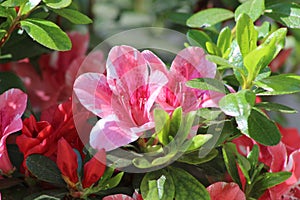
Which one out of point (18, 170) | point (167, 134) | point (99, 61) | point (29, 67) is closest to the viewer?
point (167, 134)

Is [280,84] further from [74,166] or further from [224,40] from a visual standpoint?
[74,166]

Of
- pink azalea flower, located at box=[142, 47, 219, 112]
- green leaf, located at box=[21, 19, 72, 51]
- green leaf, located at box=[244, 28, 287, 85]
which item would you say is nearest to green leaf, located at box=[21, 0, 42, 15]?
green leaf, located at box=[21, 19, 72, 51]

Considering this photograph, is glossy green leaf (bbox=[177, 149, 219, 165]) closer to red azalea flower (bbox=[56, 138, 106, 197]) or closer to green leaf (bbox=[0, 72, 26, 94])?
red azalea flower (bbox=[56, 138, 106, 197])

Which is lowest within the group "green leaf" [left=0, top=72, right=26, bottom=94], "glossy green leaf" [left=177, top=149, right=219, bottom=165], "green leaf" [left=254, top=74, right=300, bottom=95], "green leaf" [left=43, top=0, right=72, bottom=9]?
"green leaf" [left=0, top=72, right=26, bottom=94]

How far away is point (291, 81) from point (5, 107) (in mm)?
308

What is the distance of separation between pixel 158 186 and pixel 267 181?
0.14m

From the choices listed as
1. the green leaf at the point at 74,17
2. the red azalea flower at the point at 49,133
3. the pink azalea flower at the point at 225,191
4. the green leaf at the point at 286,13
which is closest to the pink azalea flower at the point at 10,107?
the red azalea flower at the point at 49,133

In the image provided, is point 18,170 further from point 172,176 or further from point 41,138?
point 172,176

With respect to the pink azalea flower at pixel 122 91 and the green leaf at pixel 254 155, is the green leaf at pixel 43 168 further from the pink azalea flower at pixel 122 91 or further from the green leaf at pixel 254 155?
the green leaf at pixel 254 155

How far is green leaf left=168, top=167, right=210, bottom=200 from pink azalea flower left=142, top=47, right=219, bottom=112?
0.07 metres

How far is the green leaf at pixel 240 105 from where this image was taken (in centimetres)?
61

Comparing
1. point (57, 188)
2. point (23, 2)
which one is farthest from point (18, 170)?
point (23, 2)

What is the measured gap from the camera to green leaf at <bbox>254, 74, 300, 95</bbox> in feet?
2.08

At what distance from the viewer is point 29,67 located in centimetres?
108
